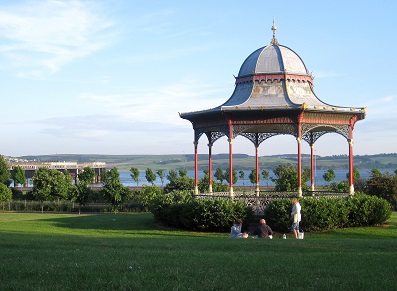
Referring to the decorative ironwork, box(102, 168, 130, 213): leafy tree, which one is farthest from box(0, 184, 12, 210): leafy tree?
the decorative ironwork

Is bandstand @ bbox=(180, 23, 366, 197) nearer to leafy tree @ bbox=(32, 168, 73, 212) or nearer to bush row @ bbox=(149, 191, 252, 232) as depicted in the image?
bush row @ bbox=(149, 191, 252, 232)

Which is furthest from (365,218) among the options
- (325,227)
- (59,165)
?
(59,165)

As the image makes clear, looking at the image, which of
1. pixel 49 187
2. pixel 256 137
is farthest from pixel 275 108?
pixel 49 187

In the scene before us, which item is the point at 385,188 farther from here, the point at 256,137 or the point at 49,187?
the point at 49,187

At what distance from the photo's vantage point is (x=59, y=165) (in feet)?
412

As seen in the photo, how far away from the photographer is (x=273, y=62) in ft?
97.5

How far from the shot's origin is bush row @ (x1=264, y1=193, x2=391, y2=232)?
986 inches

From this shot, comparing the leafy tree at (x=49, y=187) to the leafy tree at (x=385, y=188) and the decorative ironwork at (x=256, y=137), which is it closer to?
the decorative ironwork at (x=256, y=137)

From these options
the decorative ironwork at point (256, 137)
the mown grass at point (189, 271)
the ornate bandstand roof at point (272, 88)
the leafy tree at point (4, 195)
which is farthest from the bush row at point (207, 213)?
the leafy tree at point (4, 195)

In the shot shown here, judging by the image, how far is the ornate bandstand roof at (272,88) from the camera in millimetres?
27953

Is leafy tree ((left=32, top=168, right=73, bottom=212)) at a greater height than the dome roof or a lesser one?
lesser

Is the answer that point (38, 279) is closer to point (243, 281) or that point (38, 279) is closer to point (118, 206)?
point (243, 281)

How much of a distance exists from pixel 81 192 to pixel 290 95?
24.9m

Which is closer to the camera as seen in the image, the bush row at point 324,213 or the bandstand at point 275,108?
the bush row at point 324,213
